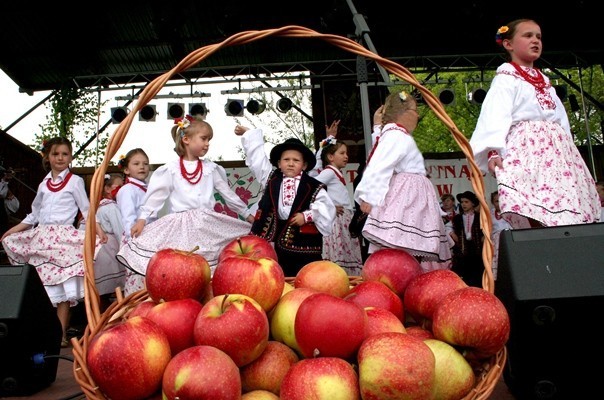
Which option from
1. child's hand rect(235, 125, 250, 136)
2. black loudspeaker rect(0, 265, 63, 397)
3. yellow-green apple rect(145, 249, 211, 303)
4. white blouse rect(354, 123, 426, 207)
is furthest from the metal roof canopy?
yellow-green apple rect(145, 249, 211, 303)

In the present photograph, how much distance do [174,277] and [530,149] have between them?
6.21 feet

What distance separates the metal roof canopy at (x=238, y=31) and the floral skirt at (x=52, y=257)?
594cm

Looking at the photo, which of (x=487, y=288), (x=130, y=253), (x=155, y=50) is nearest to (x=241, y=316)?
(x=487, y=288)

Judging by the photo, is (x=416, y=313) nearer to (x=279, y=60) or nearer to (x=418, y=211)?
(x=418, y=211)

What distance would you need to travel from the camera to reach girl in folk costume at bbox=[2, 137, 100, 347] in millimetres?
3656

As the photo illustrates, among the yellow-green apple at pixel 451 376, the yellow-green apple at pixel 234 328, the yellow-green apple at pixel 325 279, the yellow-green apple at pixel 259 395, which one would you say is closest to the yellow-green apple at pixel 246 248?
the yellow-green apple at pixel 325 279

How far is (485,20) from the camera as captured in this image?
959 cm

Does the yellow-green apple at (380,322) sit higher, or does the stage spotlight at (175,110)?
the stage spotlight at (175,110)

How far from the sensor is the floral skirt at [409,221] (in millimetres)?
2852

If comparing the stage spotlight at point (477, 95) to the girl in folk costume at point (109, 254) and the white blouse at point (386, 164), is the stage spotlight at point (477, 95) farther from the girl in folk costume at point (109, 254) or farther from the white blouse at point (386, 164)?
the white blouse at point (386, 164)

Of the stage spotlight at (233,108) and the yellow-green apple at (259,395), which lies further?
the stage spotlight at (233,108)

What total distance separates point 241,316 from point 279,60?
446 inches

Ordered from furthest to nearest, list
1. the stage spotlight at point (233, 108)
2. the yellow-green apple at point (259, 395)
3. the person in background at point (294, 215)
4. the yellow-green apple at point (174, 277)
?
the stage spotlight at point (233, 108) < the person in background at point (294, 215) < the yellow-green apple at point (174, 277) < the yellow-green apple at point (259, 395)

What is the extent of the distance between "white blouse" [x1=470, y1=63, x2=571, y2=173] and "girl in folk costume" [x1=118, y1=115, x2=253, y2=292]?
65.8 inches
